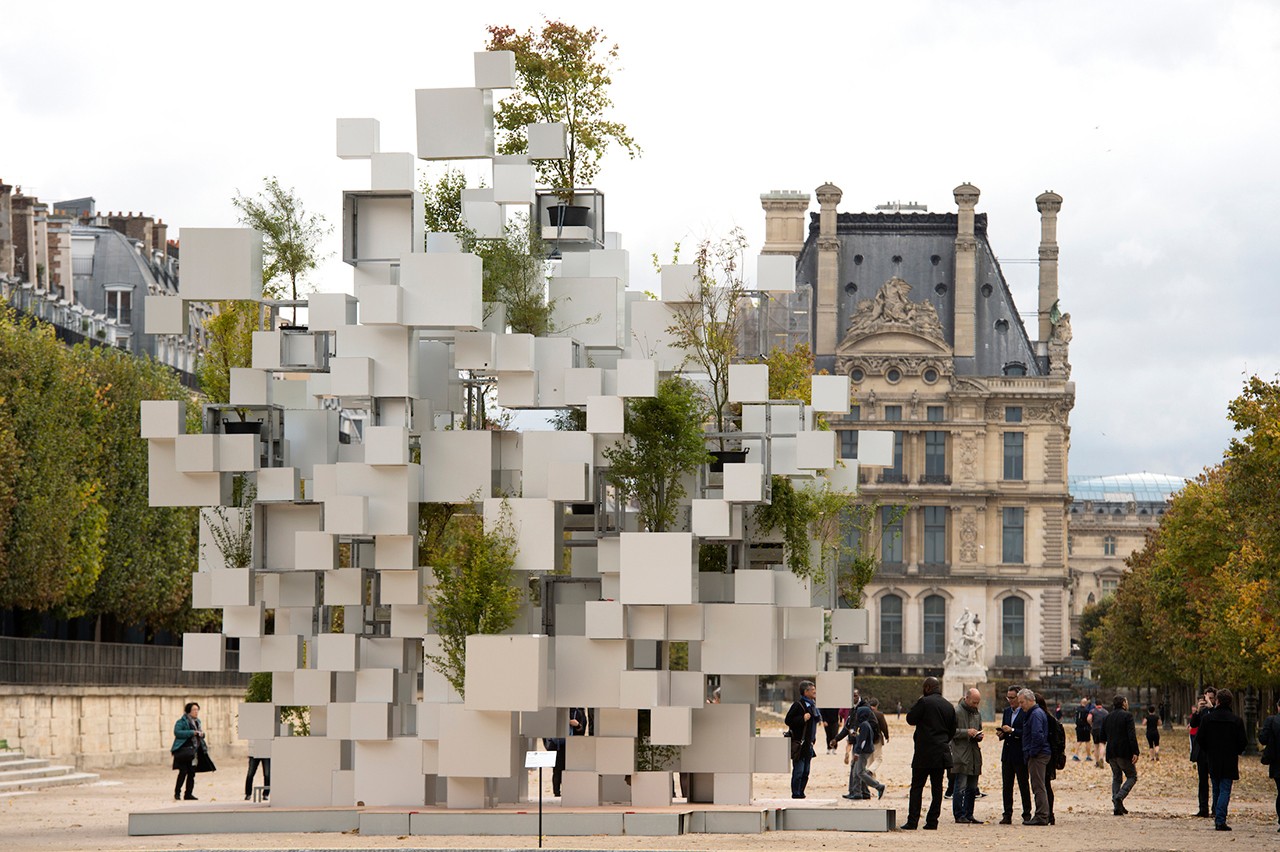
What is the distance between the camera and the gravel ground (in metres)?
20.8

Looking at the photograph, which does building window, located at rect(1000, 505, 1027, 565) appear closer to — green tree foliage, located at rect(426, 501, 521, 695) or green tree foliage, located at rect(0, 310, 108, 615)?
green tree foliage, located at rect(0, 310, 108, 615)

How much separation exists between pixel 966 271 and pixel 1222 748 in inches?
3031

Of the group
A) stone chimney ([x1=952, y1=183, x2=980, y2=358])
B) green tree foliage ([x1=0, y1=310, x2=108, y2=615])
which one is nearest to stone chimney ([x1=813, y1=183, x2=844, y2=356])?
stone chimney ([x1=952, y1=183, x2=980, y2=358])

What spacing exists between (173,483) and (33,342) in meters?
20.6

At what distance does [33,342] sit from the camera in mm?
43062

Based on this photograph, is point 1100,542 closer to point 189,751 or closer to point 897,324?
point 897,324

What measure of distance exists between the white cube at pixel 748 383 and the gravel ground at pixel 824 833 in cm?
476

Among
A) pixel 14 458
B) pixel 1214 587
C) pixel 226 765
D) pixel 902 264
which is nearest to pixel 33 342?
pixel 14 458

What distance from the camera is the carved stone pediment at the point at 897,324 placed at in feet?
328

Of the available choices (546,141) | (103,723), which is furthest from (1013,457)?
(546,141)

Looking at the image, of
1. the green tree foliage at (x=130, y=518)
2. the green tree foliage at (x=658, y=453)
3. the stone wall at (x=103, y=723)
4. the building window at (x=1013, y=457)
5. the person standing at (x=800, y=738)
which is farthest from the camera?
the building window at (x=1013, y=457)

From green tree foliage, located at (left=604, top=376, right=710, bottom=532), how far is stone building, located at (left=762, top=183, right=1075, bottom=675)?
77.0 meters

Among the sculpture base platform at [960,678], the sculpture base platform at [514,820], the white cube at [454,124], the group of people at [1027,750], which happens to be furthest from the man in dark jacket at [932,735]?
the sculpture base platform at [960,678]

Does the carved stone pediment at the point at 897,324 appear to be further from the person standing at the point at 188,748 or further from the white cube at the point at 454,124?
the white cube at the point at 454,124
